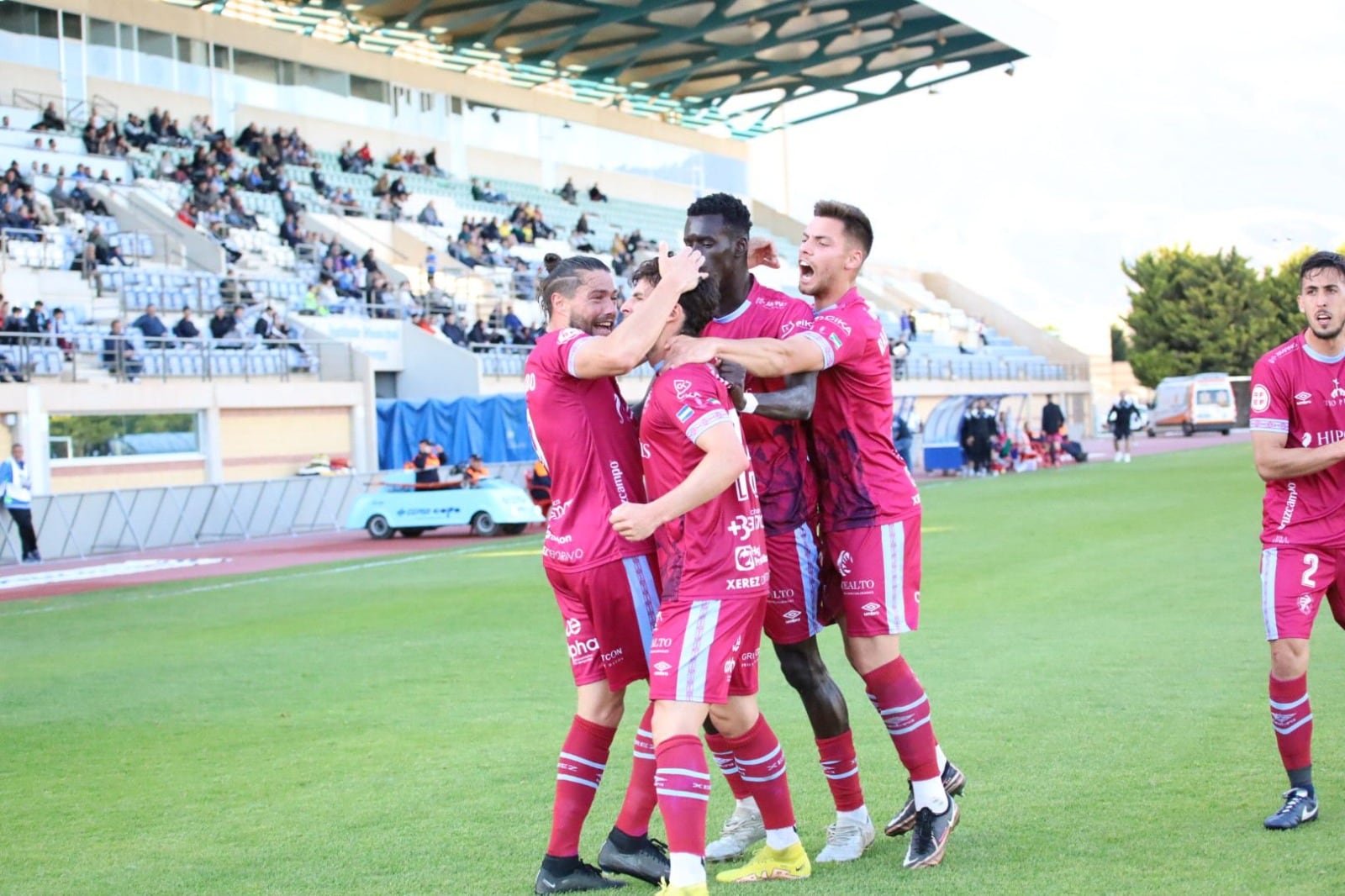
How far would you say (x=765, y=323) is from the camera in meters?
5.76

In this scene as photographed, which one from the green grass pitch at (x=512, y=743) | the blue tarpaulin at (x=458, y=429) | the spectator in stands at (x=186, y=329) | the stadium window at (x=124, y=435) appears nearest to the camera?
the green grass pitch at (x=512, y=743)

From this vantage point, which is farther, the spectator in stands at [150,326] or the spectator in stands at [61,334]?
the spectator in stands at [150,326]

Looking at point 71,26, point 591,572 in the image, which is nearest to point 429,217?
point 71,26

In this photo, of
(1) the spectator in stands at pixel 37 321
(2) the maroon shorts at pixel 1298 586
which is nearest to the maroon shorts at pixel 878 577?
(2) the maroon shorts at pixel 1298 586

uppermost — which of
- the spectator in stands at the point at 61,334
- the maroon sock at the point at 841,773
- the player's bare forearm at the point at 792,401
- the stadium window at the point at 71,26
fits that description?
the stadium window at the point at 71,26

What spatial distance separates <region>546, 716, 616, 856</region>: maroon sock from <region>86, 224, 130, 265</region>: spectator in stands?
28471 mm

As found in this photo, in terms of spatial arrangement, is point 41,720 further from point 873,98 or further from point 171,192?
point 873,98

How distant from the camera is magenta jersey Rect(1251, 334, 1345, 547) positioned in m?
5.97

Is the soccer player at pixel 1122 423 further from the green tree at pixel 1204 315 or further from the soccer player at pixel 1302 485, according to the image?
the green tree at pixel 1204 315

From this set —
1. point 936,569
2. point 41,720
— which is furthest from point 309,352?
point 41,720

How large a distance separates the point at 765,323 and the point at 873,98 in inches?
2209

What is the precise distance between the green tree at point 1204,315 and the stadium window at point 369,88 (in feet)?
139

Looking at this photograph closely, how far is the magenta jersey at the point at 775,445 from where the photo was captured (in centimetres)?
570

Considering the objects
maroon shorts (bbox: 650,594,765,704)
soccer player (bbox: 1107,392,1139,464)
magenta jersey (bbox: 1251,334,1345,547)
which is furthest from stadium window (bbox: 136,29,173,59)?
maroon shorts (bbox: 650,594,765,704)
